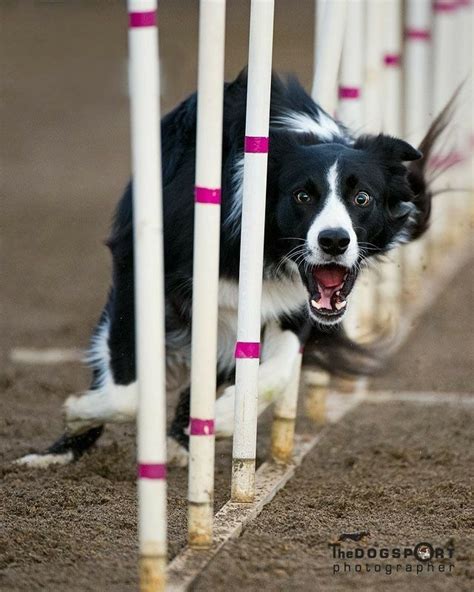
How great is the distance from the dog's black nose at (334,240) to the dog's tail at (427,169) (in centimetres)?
84

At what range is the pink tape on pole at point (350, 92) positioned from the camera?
5832 millimetres

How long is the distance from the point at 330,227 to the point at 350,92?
1616 millimetres

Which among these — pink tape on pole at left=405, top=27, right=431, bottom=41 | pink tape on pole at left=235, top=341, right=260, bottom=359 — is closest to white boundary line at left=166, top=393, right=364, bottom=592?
pink tape on pole at left=235, top=341, right=260, bottom=359

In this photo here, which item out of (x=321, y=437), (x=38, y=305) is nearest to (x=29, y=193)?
(x=38, y=305)

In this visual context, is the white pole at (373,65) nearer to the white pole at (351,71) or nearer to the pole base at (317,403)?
the white pole at (351,71)

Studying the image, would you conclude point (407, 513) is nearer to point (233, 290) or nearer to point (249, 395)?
point (249, 395)

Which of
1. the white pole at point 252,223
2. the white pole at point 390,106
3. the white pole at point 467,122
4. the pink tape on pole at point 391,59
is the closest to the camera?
the white pole at point 252,223

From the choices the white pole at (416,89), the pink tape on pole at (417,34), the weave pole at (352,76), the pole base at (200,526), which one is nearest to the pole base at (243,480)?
the pole base at (200,526)

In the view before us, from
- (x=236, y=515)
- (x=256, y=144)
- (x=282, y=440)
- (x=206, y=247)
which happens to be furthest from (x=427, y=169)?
(x=206, y=247)

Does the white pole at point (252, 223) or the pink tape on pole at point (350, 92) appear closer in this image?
the white pole at point (252, 223)

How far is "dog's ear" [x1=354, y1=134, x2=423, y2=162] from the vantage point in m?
4.86

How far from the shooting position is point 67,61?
18375 millimetres

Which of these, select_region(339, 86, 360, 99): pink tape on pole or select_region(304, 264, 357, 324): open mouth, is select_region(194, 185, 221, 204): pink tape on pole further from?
select_region(339, 86, 360, 99): pink tape on pole

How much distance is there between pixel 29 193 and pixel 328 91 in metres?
7.78
